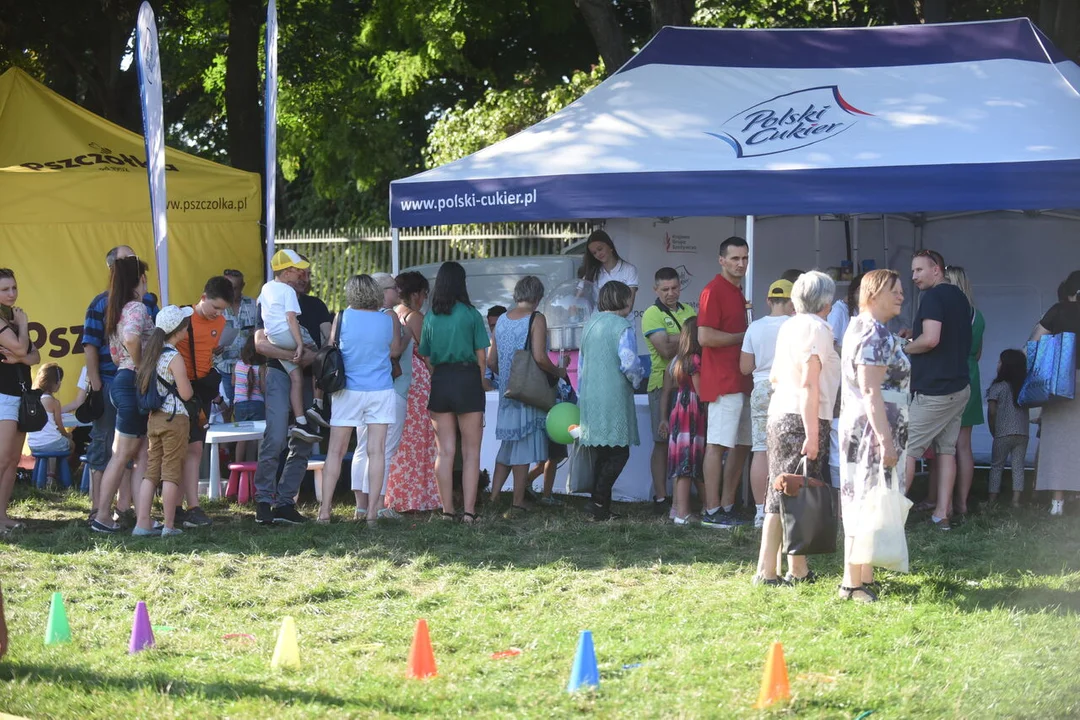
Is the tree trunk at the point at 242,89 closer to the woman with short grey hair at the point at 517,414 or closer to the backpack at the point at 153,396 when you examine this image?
the woman with short grey hair at the point at 517,414

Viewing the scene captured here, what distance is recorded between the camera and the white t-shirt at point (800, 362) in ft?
20.8

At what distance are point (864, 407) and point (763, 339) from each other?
6.47ft

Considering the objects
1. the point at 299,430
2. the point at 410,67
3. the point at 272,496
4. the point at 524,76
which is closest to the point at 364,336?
the point at 299,430

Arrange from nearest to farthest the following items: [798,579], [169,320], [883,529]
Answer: [883,529] → [798,579] → [169,320]

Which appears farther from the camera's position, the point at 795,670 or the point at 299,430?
the point at 299,430

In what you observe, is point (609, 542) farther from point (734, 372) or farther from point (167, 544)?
point (167, 544)

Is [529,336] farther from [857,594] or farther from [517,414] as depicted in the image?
[857,594]

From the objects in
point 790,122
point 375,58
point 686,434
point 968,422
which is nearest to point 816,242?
point 790,122

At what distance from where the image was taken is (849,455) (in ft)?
20.7

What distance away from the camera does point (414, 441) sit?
9547 mm

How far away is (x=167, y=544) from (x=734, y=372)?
3.72m

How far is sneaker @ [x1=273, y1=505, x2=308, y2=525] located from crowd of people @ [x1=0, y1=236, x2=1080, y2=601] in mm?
15

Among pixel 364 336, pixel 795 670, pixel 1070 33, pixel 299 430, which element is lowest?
pixel 795 670

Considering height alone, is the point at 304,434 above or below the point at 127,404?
below
